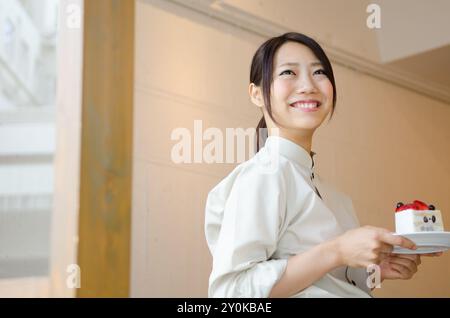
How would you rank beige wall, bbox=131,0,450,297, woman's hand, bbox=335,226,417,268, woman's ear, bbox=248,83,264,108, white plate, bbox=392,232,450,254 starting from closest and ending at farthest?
1. woman's hand, bbox=335,226,417,268
2. white plate, bbox=392,232,450,254
3. woman's ear, bbox=248,83,264,108
4. beige wall, bbox=131,0,450,297

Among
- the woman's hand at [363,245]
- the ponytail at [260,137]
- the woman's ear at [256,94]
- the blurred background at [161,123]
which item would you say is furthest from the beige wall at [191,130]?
the woman's hand at [363,245]

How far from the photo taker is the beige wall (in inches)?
127

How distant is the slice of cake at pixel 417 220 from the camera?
1482mm

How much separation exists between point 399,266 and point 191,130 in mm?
1909

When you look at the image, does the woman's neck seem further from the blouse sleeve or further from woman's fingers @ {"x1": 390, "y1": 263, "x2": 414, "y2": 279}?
woman's fingers @ {"x1": 390, "y1": 263, "x2": 414, "y2": 279}

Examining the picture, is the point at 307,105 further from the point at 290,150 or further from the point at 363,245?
the point at 363,245

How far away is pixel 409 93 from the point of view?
4820 mm

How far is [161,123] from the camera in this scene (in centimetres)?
331

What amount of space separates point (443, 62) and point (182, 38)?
1919 mm
